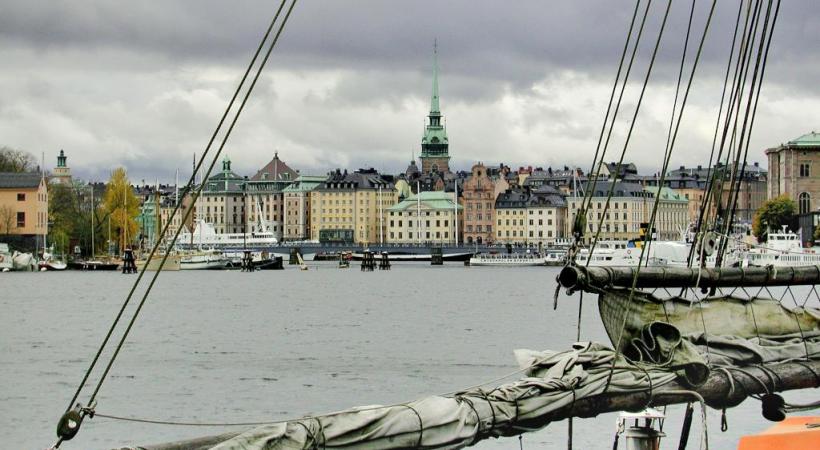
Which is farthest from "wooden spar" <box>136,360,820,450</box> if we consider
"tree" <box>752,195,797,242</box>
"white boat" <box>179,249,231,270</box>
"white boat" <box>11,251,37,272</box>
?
"tree" <box>752,195,797,242</box>

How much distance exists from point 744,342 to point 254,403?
62.3 ft

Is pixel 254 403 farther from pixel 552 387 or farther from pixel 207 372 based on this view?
pixel 552 387

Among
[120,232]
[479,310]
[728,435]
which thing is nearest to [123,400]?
[728,435]

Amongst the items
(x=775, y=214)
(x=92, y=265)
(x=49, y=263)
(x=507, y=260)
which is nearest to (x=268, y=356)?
(x=49, y=263)

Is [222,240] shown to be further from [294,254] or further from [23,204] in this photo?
[23,204]

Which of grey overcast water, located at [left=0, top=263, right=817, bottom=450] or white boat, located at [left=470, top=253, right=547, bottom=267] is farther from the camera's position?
white boat, located at [left=470, top=253, right=547, bottom=267]

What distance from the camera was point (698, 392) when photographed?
38.2 ft

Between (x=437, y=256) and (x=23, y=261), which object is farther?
(x=437, y=256)

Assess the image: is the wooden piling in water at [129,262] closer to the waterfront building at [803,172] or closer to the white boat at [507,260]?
the white boat at [507,260]

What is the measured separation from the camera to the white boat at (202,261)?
148875 mm

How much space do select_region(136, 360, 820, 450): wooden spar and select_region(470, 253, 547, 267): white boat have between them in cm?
15742

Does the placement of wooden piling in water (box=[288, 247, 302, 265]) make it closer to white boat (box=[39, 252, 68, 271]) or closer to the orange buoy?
white boat (box=[39, 252, 68, 271])

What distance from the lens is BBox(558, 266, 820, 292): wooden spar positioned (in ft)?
39.5

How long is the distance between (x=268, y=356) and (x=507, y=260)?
12910 centimetres
